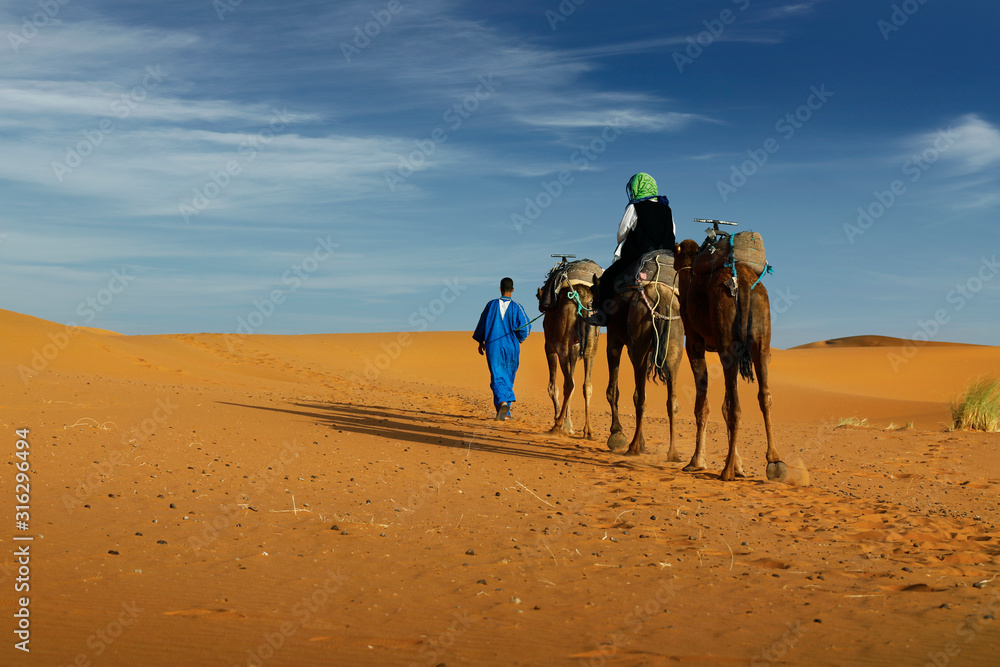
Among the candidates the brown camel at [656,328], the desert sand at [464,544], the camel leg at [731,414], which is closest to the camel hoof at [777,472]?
the desert sand at [464,544]

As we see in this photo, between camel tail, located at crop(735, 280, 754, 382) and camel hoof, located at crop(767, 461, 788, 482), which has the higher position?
camel tail, located at crop(735, 280, 754, 382)

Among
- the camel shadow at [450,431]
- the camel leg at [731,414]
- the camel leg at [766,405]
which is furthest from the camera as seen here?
the camel shadow at [450,431]

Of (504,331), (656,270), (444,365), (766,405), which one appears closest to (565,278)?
(504,331)

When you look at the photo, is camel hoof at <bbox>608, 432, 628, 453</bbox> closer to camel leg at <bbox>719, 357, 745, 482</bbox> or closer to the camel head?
camel leg at <bbox>719, 357, 745, 482</bbox>

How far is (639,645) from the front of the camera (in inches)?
161

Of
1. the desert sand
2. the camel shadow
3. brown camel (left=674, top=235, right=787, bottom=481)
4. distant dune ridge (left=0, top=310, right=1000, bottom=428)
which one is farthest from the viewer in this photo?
distant dune ridge (left=0, top=310, right=1000, bottom=428)

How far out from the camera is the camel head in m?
9.97

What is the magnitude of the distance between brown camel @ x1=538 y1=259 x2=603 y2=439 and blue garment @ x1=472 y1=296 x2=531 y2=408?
1.54m

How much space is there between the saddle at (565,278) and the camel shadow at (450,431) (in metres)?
2.18

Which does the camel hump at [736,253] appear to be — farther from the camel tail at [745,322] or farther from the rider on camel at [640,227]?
the rider on camel at [640,227]

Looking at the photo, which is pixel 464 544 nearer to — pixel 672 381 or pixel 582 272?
pixel 672 381

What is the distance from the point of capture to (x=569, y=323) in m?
13.1

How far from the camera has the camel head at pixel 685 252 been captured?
9969 millimetres

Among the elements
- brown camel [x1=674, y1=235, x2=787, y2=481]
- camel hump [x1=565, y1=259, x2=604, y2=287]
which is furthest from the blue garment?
brown camel [x1=674, y1=235, x2=787, y2=481]
